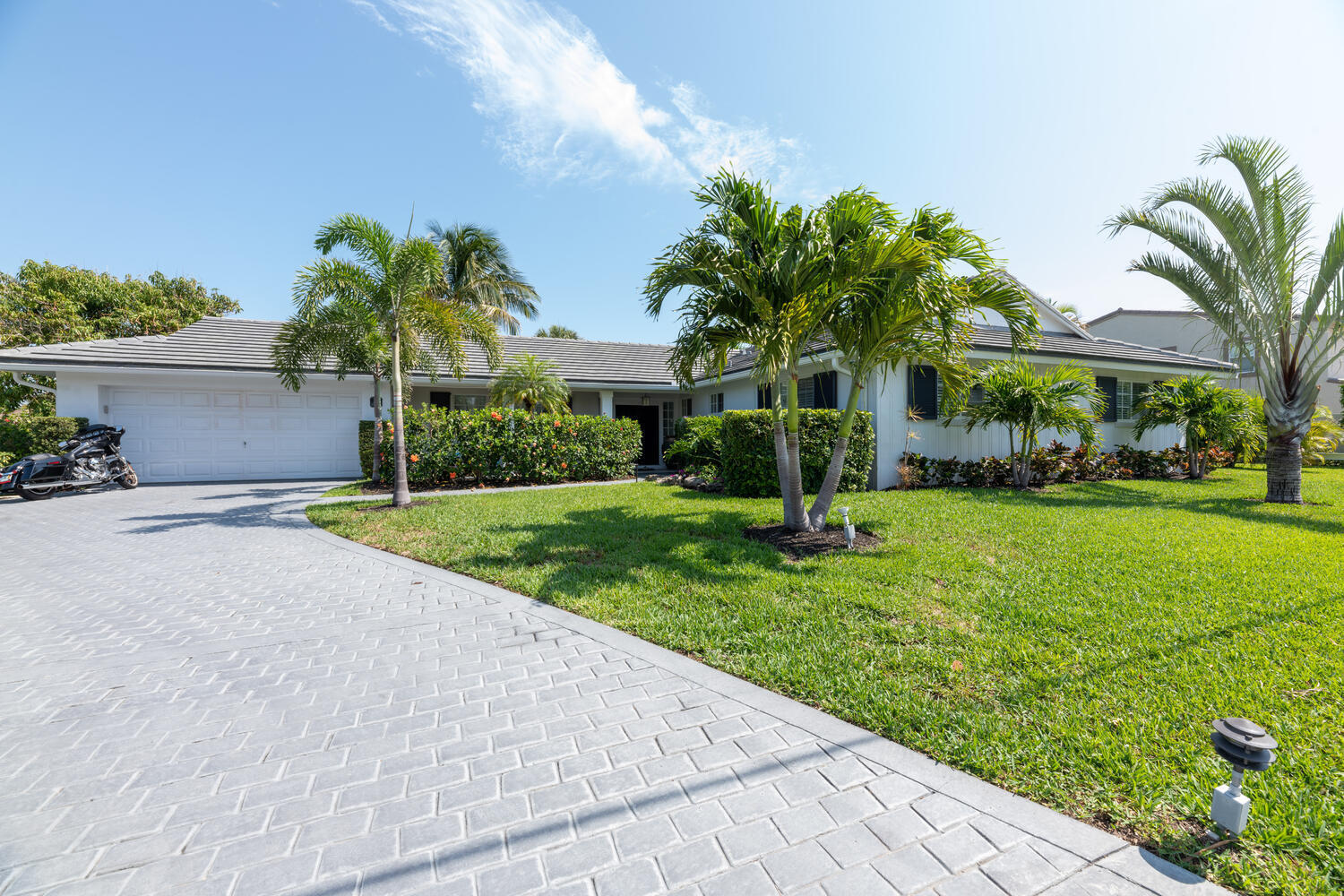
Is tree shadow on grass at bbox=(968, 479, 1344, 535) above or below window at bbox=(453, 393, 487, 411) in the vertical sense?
below

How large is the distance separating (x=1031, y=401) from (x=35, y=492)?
69.2 ft

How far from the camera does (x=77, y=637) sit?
413cm

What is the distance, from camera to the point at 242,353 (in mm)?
15211

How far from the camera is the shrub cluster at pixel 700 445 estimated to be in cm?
1359

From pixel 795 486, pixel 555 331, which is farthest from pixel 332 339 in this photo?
pixel 555 331

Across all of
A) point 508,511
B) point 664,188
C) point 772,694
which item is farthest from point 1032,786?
point 664,188

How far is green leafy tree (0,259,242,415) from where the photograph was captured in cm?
1852

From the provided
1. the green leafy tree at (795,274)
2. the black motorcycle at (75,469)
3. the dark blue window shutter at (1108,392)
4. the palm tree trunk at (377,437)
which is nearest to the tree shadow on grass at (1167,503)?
the dark blue window shutter at (1108,392)

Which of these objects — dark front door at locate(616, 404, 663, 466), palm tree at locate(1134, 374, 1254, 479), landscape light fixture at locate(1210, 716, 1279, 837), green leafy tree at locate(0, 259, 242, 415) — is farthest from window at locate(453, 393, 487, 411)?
palm tree at locate(1134, 374, 1254, 479)

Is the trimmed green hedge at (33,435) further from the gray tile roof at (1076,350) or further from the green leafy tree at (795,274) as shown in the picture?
the gray tile roof at (1076,350)

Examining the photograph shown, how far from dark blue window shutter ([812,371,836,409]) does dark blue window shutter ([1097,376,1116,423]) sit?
7.63m

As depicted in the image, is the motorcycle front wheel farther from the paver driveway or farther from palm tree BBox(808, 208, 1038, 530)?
palm tree BBox(808, 208, 1038, 530)

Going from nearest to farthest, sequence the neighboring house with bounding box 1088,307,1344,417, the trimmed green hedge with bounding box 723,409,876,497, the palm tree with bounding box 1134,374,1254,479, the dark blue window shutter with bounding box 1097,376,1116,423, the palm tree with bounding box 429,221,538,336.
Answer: the trimmed green hedge with bounding box 723,409,876,497 < the palm tree with bounding box 1134,374,1254,479 < the dark blue window shutter with bounding box 1097,376,1116,423 < the palm tree with bounding box 429,221,538,336 < the neighboring house with bounding box 1088,307,1344,417

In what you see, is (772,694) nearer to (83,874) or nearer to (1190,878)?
(1190,878)
